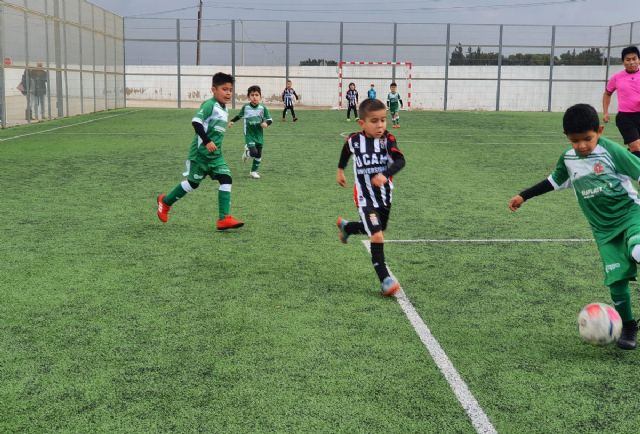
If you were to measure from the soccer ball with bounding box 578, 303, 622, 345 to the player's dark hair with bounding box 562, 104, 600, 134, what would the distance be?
43.6 inches

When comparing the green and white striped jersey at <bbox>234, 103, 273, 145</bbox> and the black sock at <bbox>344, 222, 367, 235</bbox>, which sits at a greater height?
the green and white striped jersey at <bbox>234, 103, 273, 145</bbox>

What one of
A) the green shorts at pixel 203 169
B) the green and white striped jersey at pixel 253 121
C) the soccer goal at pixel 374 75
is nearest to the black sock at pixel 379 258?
the green shorts at pixel 203 169

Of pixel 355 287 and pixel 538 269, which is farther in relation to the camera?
pixel 538 269

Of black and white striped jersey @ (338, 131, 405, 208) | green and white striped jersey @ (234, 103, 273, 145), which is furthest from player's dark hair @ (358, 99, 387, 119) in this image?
green and white striped jersey @ (234, 103, 273, 145)

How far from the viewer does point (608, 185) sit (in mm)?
4426

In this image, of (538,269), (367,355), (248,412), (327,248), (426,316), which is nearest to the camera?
(248,412)

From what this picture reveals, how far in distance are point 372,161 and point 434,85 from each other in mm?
38209

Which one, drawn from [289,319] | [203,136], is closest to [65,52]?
[203,136]

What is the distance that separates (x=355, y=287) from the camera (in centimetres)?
587

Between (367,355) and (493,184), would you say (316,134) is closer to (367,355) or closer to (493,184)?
(493,184)

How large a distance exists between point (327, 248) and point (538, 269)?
211 centimetres

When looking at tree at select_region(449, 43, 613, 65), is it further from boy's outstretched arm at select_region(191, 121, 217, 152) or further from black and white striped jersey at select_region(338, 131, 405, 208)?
black and white striped jersey at select_region(338, 131, 405, 208)

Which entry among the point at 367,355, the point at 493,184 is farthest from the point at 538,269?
the point at 493,184

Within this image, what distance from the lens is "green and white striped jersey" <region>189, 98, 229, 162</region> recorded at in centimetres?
813
